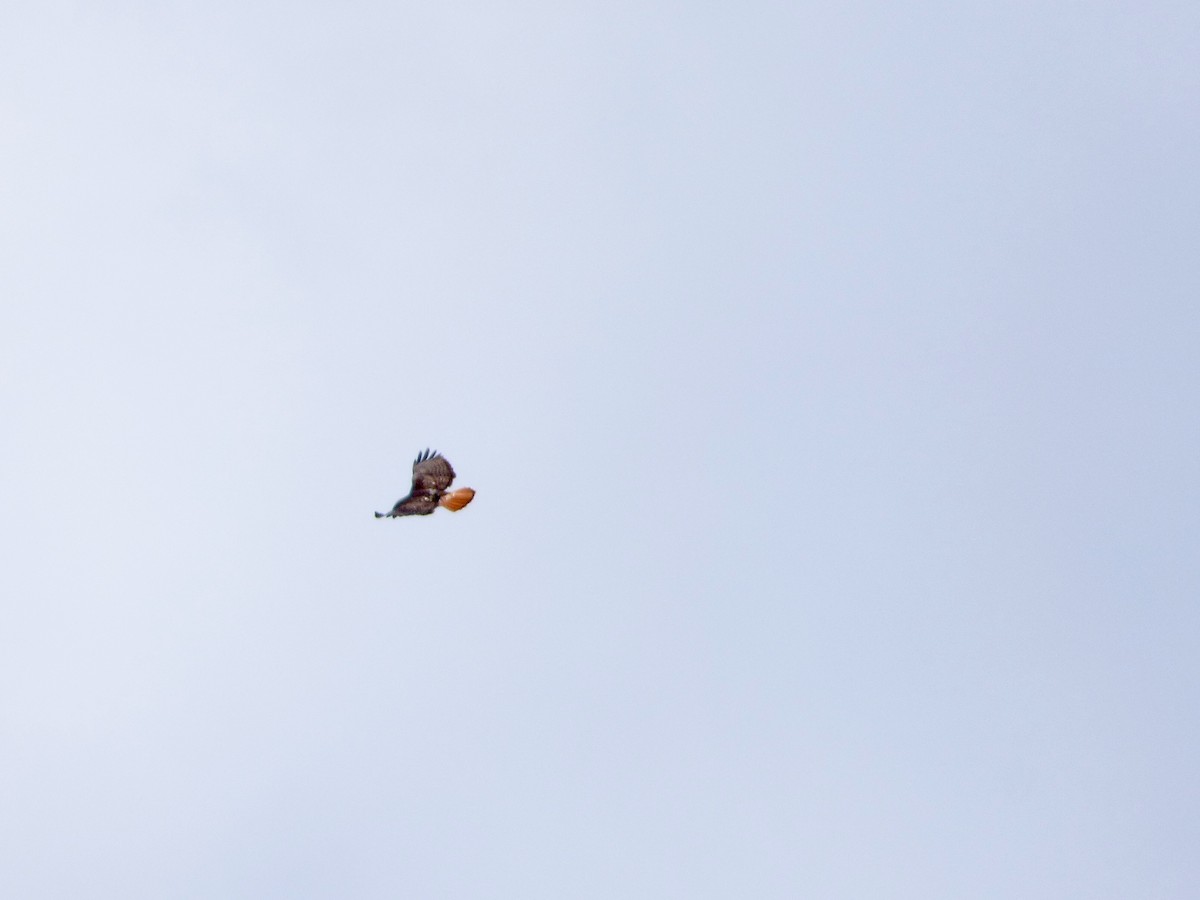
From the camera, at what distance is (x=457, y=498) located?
42688 millimetres

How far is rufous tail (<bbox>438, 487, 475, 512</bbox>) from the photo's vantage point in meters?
42.5

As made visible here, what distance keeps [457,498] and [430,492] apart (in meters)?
1.01

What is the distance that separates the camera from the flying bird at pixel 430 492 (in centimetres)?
4150

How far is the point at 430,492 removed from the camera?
4222 centimetres

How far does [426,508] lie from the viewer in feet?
141

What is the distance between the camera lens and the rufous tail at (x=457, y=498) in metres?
42.5

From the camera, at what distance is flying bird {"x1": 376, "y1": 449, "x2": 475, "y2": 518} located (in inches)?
1634
